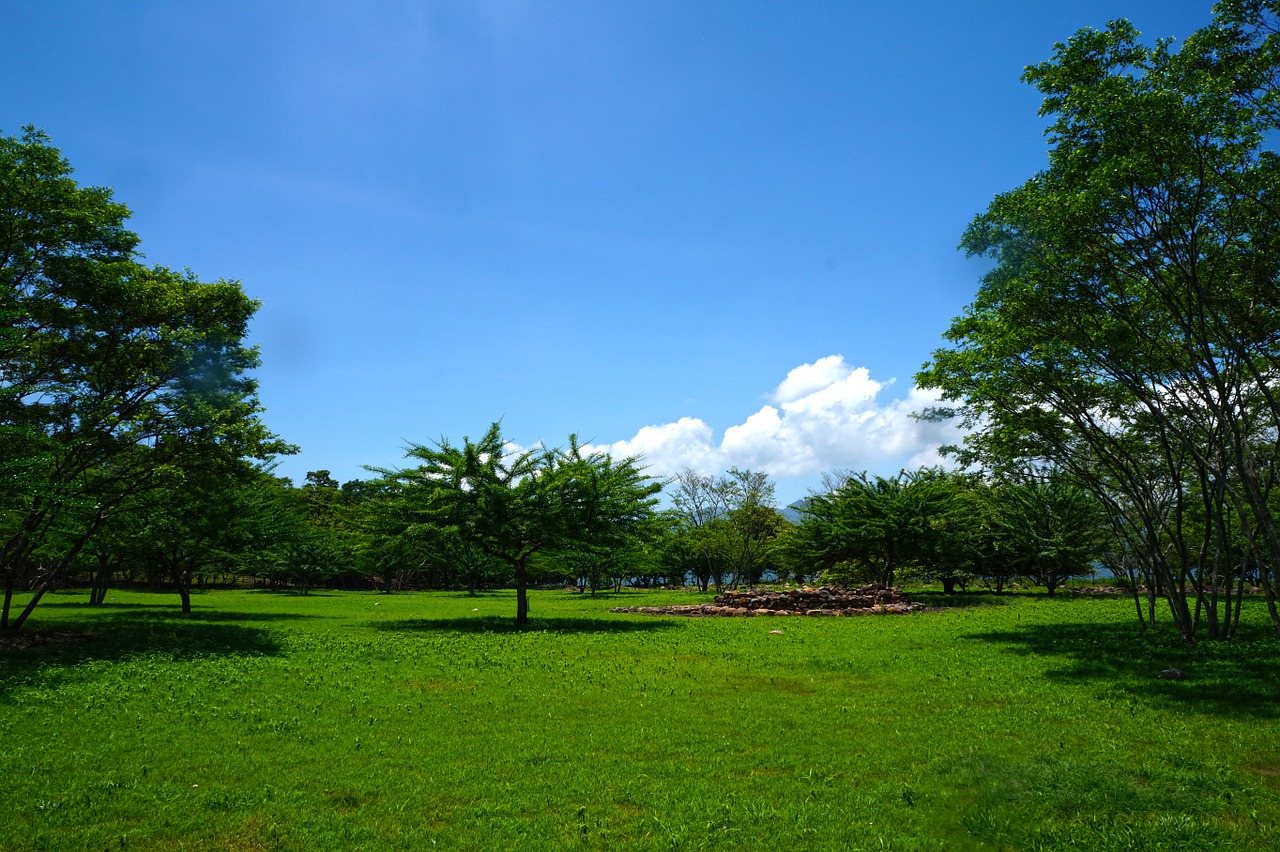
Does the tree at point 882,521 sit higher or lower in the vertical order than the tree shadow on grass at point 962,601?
higher

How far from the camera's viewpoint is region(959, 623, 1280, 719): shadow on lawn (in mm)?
11273

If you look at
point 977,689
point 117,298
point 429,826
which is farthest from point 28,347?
point 977,689

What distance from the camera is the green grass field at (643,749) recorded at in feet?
20.2

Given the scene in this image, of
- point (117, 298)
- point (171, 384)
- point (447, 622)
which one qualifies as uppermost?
point (117, 298)

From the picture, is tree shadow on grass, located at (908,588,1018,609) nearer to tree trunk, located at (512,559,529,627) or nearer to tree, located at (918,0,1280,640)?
tree, located at (918,0,1280,640)

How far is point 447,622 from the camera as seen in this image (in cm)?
2672

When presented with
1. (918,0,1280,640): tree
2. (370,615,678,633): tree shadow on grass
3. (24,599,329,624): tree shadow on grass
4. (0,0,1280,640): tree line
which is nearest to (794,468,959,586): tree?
(0,0,1280,640): tree line

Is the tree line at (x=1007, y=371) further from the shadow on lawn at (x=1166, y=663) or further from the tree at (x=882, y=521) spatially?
the tree at (x=882, y=521)

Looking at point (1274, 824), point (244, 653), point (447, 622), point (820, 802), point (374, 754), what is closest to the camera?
point (1274, 824)

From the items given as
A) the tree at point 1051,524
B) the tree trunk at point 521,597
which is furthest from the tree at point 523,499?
the tree at point 1051,524

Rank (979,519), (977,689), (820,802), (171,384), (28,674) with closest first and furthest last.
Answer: (820,802) → (977,689) → (28,674) → (171,384) → (979,519)

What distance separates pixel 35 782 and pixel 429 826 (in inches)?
175

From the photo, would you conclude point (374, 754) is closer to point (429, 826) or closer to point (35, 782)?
point (429, 826)

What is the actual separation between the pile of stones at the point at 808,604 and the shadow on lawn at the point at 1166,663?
9.70 meters
